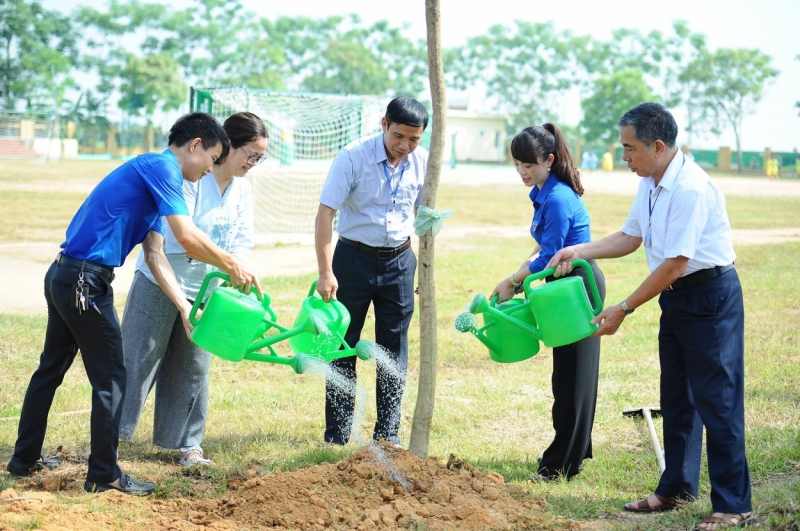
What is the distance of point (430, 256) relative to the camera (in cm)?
386

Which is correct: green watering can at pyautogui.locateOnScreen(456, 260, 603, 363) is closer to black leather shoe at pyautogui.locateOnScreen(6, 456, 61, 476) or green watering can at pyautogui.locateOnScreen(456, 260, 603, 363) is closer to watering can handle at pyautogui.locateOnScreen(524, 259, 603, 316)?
watering can handle at pyautogui.locateOnScreen(524, 259, 603, 316)

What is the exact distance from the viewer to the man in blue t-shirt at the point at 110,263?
353 cm

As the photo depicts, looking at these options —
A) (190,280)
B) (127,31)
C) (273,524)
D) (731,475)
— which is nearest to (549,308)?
(731,475)

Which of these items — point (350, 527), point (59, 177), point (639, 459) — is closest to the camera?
point (350, 527)

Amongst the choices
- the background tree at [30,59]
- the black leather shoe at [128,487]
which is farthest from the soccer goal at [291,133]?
the background tree at [30,59]

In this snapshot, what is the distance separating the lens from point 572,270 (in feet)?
13.2

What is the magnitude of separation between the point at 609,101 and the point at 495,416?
6920 centimetres

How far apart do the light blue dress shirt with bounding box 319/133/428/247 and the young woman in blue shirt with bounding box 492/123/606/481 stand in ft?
2.10

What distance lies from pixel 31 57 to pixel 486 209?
41.3m

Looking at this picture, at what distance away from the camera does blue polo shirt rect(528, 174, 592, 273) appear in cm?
402

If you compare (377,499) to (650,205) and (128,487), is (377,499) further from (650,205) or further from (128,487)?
(650,205)

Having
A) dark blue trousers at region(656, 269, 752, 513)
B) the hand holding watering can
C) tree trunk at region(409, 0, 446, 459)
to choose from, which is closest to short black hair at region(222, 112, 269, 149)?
tree trunk at region(409, 0, 446, 459)

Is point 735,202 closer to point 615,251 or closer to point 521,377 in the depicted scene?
point 521,377

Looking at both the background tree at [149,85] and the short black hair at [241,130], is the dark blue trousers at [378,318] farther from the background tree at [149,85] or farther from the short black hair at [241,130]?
the background tree at [149,85]
